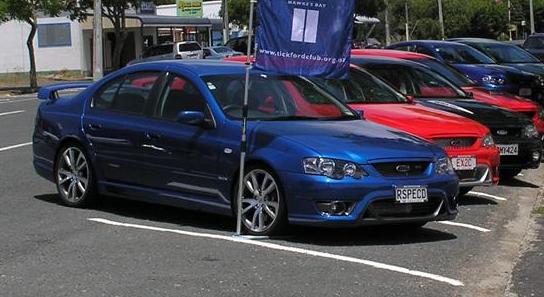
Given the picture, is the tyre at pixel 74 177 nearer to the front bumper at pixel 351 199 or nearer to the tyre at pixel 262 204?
the tyre at pixel 262 204

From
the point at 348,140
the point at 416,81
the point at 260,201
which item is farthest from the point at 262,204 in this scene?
the point at 416,81

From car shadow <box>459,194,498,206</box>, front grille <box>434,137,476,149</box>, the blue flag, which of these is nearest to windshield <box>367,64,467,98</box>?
car shadow <box>459,194,498,206</box>

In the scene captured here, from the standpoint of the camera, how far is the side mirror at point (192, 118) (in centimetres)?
729

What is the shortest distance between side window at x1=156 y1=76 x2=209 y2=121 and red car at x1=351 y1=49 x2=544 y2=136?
5284 mm

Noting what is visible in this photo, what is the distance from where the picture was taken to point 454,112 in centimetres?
1044

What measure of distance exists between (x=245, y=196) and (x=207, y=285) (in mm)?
1565

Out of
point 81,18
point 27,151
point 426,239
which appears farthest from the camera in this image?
point 81,18

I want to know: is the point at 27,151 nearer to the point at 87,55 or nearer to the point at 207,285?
the point at 207,285

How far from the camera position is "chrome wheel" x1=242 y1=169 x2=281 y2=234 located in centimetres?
692

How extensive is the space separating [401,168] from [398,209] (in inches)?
13.6

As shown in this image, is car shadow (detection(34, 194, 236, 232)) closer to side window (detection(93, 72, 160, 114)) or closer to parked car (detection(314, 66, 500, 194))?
side window (detection(93, 72, 160, 114))

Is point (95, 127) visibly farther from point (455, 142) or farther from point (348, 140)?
point (455, 142)

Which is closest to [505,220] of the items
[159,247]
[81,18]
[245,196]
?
[245,196]

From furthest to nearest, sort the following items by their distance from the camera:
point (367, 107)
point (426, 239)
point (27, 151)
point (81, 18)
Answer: point (81, 18), point (27, 151), point (367, 107), point (426, 239)
